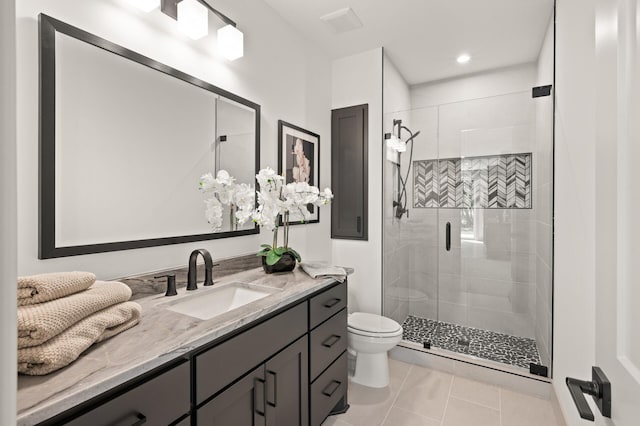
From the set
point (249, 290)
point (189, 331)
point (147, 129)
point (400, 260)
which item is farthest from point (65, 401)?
point (400, 260)

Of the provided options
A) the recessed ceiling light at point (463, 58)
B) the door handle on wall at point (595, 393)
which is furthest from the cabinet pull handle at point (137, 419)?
the recessed ceiling light at point (463, 58)

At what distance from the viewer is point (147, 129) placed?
1.45m

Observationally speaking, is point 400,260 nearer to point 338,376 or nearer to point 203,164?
point 338,376

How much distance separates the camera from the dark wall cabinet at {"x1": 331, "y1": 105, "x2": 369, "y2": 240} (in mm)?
2840

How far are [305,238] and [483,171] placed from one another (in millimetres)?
1570

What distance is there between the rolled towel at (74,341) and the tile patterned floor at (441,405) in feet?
4.69

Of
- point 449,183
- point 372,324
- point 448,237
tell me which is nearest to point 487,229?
point 448,237

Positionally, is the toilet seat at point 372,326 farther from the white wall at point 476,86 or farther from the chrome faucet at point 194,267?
the white wall at point 476,86

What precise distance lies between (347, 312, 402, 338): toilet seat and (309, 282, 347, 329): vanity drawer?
1.31 ft

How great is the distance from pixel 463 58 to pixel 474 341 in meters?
2.51

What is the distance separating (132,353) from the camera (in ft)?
2.83

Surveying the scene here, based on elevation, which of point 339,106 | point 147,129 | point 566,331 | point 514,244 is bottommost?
point 566,331

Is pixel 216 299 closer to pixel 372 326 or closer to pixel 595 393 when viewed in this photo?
pixel 372 326

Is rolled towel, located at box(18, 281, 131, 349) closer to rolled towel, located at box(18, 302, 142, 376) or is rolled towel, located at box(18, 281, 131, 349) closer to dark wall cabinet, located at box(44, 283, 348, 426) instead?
rolled towel, located at box(18, 302, 142, 376)
